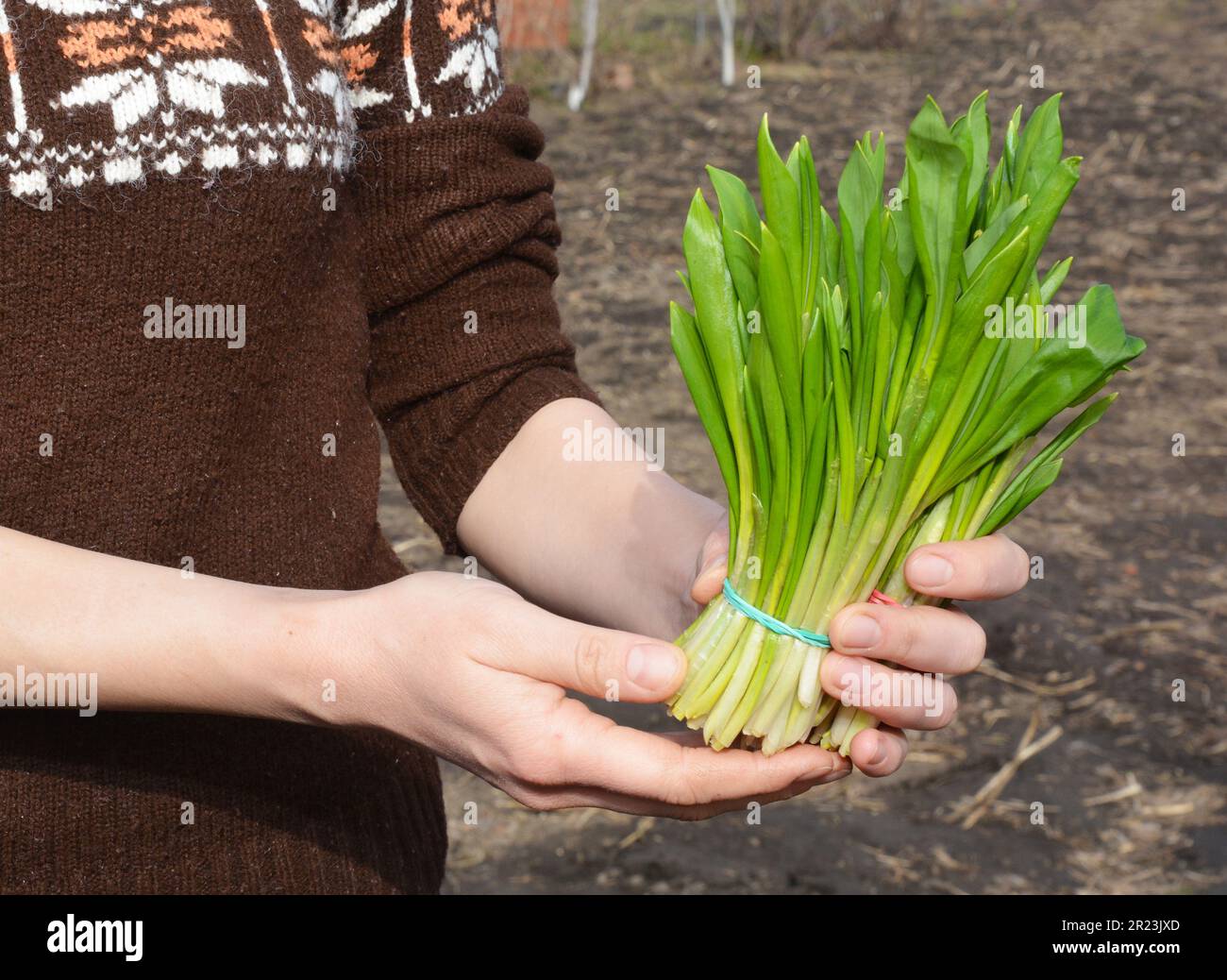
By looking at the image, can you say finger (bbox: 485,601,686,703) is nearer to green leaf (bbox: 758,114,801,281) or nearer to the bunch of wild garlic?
the bunch of wild garlic

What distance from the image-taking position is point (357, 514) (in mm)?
1335

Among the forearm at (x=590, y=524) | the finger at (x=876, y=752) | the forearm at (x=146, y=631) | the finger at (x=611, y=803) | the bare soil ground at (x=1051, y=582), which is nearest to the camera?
the forearm at (x=146, y=631)

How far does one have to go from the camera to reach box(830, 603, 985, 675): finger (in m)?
1.17

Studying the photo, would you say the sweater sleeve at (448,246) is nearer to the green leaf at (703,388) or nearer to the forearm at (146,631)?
the green leaf at (703,388)

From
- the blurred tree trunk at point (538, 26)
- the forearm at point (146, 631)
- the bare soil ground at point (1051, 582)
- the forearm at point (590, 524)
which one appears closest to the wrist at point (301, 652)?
the forearm at point (146, 631)

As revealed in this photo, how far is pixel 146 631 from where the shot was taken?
40.9 inches

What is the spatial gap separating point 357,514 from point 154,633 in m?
0.33

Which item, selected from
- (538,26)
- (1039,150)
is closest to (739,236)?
(1039,150)

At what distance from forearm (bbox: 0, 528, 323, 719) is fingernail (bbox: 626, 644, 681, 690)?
0.84ft

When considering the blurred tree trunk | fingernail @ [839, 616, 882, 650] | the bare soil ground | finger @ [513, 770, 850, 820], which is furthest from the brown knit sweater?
the blurred tree trunk

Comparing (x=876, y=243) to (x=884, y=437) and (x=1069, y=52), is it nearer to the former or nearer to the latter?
(x=884, y=437)

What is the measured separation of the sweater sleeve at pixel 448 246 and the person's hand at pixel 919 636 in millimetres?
413

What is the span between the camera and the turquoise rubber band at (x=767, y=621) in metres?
1.29

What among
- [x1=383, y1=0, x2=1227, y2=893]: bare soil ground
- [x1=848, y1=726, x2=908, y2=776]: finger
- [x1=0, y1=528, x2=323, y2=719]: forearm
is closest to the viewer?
[x1=0, y1=528, x2=323, y2=719]: forearm
